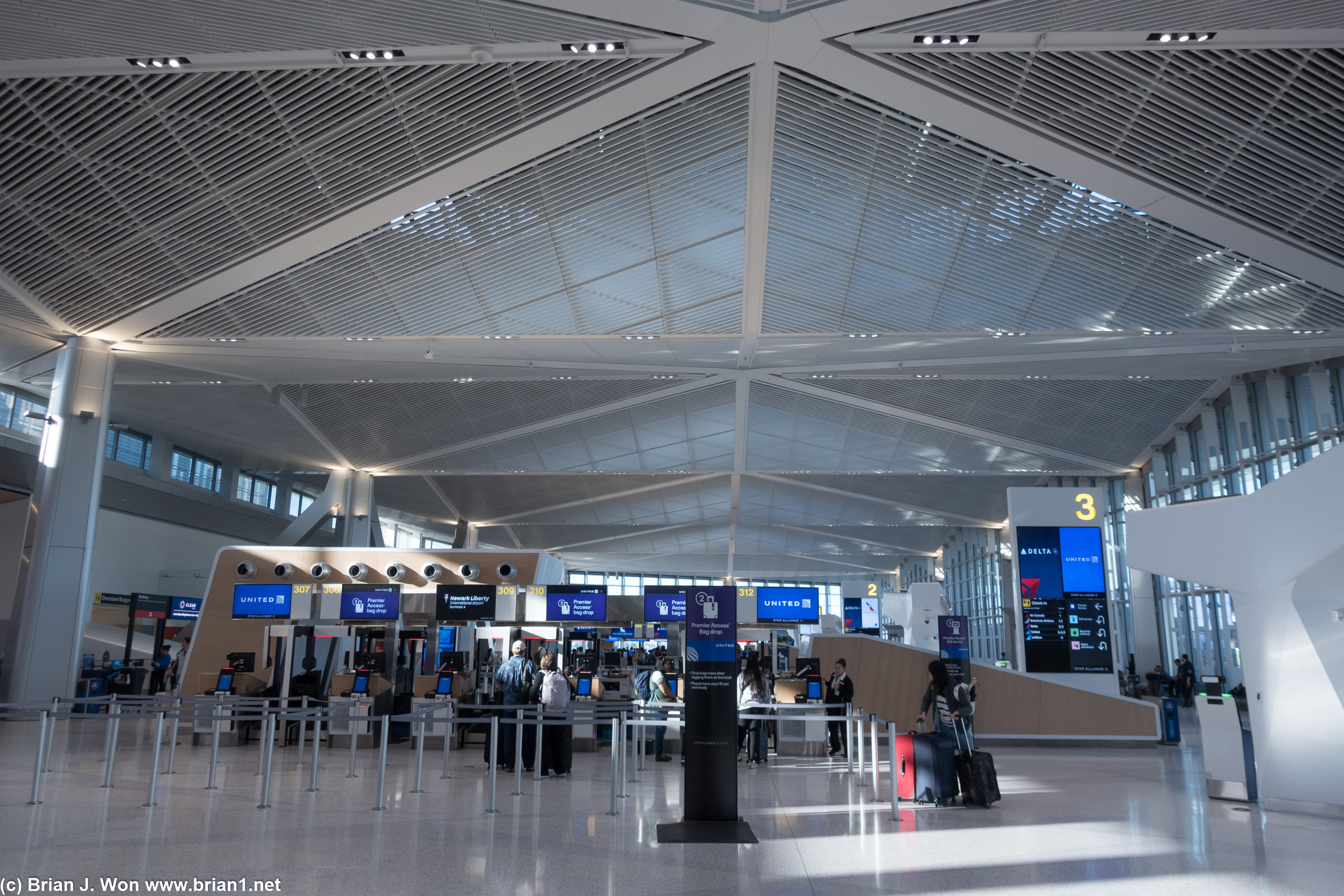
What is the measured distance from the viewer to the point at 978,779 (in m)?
9.08

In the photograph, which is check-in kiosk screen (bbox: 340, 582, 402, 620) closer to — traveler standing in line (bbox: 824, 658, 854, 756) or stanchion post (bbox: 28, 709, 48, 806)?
traveler standing in line (bbox: 824, 658, 854, 756)

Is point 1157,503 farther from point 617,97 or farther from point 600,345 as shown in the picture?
point 617,97

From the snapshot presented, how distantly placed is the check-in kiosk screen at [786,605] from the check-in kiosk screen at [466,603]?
220 inches

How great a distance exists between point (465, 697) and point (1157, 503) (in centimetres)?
1955

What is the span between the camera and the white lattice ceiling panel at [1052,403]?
70.1 feet

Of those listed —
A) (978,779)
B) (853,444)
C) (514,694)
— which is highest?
(853,444)

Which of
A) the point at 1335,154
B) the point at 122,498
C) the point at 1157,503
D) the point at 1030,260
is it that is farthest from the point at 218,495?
the point at 1335,154

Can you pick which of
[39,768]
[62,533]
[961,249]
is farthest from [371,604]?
[961,249]

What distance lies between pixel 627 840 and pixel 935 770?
3630 millimetres

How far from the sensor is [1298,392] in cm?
1894

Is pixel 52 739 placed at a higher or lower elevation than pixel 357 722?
lower

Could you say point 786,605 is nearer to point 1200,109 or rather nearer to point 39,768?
point 1200,109

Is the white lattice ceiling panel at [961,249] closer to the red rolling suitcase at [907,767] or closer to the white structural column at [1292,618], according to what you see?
the white structural column at [1292,618]

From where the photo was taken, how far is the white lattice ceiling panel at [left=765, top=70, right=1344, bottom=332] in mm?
13359
